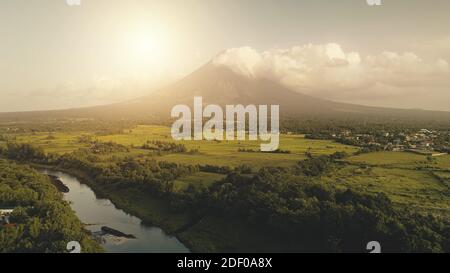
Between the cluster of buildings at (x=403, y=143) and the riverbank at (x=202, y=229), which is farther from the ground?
the cluster of buildings at (x=403, y=143)

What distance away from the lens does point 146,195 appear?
46.2 ft

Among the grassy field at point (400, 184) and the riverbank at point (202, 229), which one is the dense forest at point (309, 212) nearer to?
the riverbank at point (202, 229)

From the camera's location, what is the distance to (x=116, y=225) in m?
11.7

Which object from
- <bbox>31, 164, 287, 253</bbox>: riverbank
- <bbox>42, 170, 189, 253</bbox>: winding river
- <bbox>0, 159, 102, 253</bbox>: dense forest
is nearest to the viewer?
<bbox>0, 159, 102, 253</bbox>: dense forest

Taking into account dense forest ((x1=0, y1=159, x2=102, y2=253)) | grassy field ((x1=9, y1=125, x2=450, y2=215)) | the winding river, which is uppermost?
grassy field ((x1=9, y1=125, x2=450, y2=215))

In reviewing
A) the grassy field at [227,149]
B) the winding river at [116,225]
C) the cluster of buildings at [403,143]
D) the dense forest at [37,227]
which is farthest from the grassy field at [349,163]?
the dense forest at [37,227]

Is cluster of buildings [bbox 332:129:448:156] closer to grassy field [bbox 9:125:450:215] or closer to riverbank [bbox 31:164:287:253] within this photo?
grassy field [bbox 9:125:450:215]

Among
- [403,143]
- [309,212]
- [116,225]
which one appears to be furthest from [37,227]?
[403,143]

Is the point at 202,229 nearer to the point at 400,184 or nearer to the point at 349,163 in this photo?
the point at 400,184

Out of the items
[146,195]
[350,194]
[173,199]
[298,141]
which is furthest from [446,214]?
[298,141]

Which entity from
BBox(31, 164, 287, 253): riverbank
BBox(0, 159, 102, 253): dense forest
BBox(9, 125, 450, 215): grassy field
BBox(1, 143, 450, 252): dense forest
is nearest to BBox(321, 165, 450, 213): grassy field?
BBox(9, 125, 450, 215): grassy field

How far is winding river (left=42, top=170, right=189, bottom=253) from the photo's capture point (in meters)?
9.94

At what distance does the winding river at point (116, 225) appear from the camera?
9.94 metres
